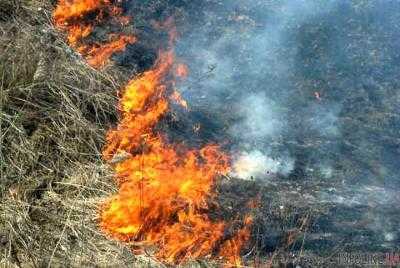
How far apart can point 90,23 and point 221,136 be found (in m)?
2.29

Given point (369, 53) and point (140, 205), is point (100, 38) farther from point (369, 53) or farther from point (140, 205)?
point (369, 53)

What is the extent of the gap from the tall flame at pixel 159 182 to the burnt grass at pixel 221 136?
0.36 ft

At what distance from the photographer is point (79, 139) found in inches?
179

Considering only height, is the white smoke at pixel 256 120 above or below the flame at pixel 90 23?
below

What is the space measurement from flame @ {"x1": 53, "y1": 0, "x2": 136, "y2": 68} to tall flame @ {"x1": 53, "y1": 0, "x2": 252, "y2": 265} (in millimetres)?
23

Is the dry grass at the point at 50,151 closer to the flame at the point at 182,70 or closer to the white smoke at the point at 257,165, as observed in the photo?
the flame at the point at 182,70

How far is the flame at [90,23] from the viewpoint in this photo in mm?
5688

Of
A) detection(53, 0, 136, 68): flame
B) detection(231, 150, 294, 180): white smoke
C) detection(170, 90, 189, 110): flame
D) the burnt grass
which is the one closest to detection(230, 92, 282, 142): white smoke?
the burnt grass

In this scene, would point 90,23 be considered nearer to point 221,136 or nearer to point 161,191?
point 221,136

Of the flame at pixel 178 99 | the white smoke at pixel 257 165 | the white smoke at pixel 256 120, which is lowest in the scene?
the white smoke at pixel 257 165

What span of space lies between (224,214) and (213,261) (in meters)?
0.50

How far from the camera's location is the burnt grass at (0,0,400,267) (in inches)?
156

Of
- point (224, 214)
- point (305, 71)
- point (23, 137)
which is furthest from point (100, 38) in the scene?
point (224, 214)

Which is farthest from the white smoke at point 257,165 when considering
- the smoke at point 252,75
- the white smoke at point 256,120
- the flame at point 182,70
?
the flame at point 182,70
